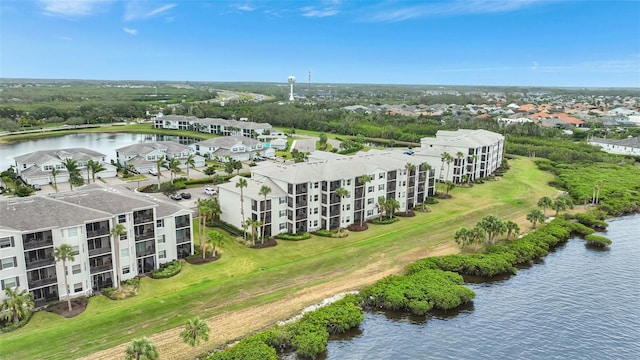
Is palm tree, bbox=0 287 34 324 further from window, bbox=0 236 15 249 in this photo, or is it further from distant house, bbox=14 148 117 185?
distant house, bbox=14 148 117 185

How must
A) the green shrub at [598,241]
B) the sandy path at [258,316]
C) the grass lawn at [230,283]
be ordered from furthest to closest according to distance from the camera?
1. the green shrub at [598,241]
2. the grass lawn at [230,283]
3. the sandy path at [258,316]

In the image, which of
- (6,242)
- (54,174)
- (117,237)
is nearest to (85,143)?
(54,174)

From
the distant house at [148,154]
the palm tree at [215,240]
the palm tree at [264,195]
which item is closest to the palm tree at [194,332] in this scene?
the palm tree at [215,240]

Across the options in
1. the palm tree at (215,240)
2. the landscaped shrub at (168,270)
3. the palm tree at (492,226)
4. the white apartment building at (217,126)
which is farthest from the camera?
the white apartment building at (217,126)

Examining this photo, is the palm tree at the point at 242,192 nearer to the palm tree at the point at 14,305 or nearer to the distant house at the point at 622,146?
the palm tree at the point at 14,305

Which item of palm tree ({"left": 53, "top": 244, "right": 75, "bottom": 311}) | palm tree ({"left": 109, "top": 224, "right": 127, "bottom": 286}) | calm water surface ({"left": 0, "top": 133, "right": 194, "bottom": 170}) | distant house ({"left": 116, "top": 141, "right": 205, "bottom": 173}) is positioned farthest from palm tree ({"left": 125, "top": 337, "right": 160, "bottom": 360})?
Answer: calm water surface ({"left": 0, "top": 133, "right": 194, "bottom": 170})

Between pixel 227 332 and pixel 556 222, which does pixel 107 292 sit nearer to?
pixel 227 332
